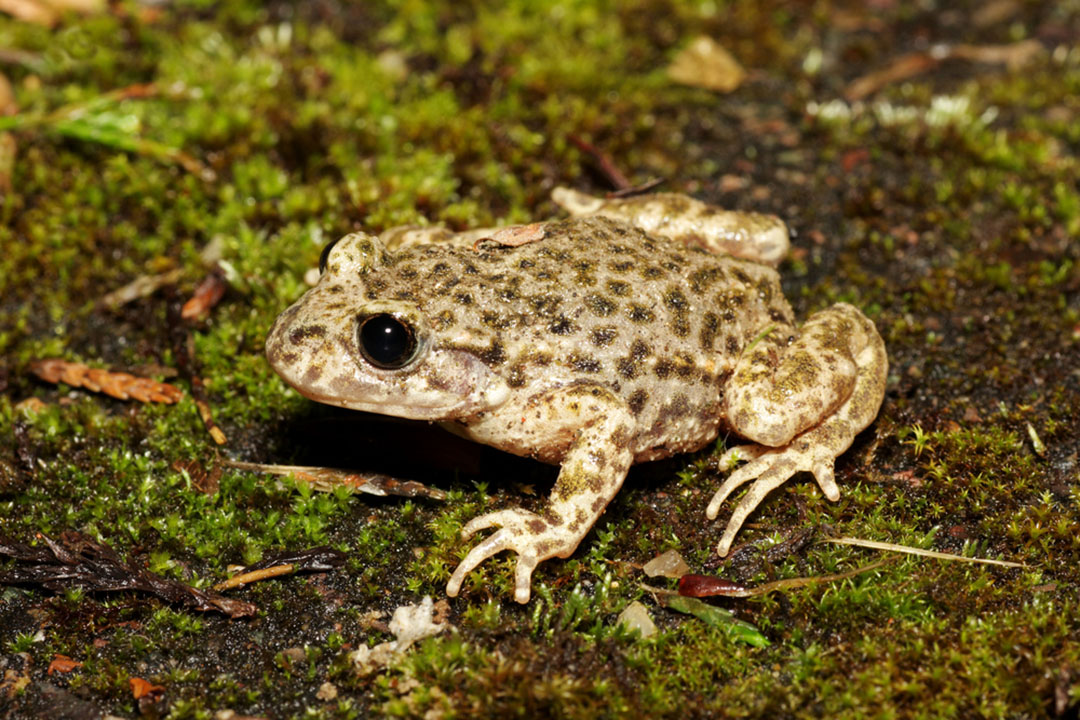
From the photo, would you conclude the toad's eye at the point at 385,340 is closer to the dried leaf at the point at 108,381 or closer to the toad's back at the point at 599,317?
the toad's back at the point at 599,317

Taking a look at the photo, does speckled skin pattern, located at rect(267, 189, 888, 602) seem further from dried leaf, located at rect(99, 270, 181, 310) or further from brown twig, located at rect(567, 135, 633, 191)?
dried leaf, located at rect(99, 270, 181, 310)

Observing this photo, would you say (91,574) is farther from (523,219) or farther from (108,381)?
(523,219)

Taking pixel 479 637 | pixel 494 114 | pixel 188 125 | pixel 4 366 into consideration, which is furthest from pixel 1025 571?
pixel 188 125

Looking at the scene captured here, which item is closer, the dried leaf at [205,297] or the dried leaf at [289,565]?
the dried leaf at [289,565]

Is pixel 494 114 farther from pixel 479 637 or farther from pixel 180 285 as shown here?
pixel 479 637

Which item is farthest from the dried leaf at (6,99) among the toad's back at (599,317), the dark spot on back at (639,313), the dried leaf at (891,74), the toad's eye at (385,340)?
the dried leaf at (891,74)
